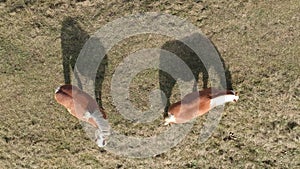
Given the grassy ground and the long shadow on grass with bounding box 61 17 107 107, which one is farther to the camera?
the long shadow on grass with bounding box 61 17 107 107

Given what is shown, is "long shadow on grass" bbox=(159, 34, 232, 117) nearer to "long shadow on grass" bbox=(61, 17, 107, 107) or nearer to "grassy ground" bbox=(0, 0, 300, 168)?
"grassy ground" bbox=(0, 0, 300, 168)

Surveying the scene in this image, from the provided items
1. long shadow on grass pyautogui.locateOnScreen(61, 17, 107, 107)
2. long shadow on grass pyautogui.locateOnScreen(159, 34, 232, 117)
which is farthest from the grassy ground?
long shadow on grass pyautogui.locateOnScreen(159, 34, 232, 117)

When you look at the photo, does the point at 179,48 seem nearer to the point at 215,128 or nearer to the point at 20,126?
the point at 215,128

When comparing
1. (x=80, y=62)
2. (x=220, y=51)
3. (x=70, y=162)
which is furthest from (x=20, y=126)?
(x=220, y=51)

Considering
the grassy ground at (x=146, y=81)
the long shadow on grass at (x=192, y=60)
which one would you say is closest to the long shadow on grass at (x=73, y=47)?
the grassy ground at (x=146, y=81)

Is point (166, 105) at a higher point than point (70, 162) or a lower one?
higher

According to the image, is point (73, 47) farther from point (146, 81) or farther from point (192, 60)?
point (192, 60)

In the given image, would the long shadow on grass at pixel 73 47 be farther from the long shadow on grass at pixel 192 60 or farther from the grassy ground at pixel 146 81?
the long shadow on grass at pixel 192 60
